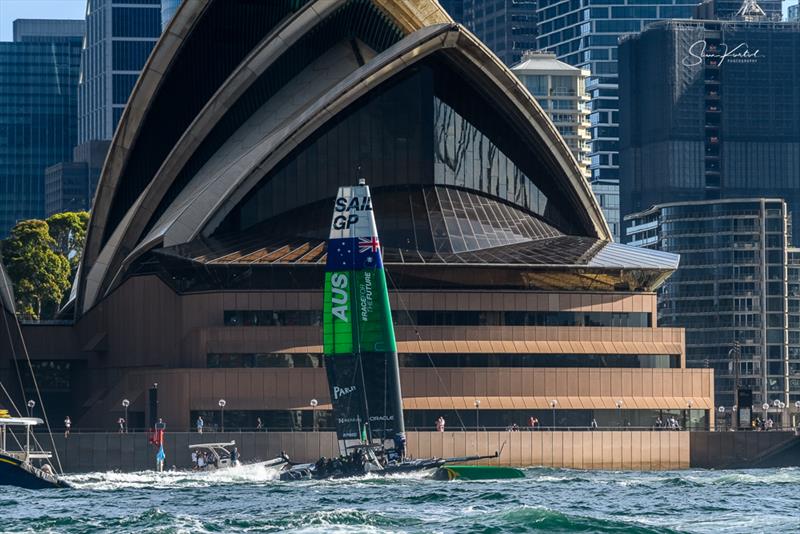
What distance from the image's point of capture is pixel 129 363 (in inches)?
4626

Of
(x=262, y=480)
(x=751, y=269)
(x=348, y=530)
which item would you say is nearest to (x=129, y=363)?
(x=262, y=480)

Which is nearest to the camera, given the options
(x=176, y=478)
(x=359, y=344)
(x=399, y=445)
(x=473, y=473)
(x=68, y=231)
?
(x=399, y=445)

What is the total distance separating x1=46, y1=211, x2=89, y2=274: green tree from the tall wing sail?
65706 mm

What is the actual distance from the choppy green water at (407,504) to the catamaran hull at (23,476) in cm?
45

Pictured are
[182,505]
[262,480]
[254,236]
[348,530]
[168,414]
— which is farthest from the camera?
[254,236]

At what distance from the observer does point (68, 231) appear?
6137 inches

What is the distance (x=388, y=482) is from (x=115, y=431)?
30.2 meters

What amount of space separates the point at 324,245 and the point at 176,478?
77.6 feet

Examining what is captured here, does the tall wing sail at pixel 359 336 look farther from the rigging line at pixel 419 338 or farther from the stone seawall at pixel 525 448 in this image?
the rigging line at pixel 419 338

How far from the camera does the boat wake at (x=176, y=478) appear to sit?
3452 inches

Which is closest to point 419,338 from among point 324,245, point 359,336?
point 324,245

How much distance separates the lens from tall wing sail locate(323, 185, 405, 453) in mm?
89438

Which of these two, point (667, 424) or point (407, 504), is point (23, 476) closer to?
point (407, 504)

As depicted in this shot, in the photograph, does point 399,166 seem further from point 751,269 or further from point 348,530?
point 751,269
